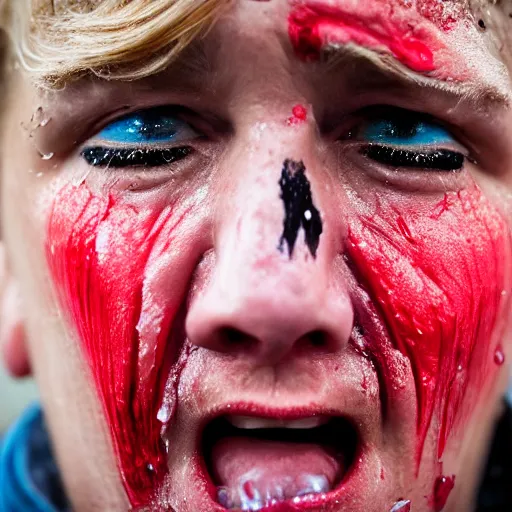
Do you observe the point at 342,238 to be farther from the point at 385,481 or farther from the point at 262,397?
the point at 385,481

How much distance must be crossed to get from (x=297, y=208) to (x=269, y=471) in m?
0.42

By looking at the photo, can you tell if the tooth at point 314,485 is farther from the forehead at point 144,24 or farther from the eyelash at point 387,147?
the forehead at point 144,24

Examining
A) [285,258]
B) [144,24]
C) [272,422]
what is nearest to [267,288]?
[285,258]

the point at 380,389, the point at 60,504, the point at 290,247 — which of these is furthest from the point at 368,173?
the point at 60,504

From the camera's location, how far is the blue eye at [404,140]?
1.18 m

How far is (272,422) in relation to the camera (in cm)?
106

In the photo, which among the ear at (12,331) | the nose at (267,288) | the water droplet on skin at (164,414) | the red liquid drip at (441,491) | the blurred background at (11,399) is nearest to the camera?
the nose at (267,288)

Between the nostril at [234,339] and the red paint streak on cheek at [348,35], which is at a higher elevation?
the red paint streak on cheek at [348,35]

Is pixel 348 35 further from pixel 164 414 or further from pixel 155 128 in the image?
pixel 164 414

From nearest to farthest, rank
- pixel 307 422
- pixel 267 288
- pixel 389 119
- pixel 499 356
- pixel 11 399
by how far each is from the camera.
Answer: pixel 267 288, pixel 307 422, pixel 389 119, pixel 499 356, pixel 11 399

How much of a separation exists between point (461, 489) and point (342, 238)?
61 centimetres

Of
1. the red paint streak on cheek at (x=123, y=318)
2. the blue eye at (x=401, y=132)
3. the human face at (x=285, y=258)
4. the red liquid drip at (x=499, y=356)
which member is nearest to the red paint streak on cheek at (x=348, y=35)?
the human face at (x=285, y=258)

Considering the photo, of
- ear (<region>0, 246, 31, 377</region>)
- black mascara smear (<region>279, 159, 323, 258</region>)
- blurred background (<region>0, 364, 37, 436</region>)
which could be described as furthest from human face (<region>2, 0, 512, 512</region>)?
blurred background (<region>0, 364, 37, 436</region>)

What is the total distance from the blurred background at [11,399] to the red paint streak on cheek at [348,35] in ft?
14.8
